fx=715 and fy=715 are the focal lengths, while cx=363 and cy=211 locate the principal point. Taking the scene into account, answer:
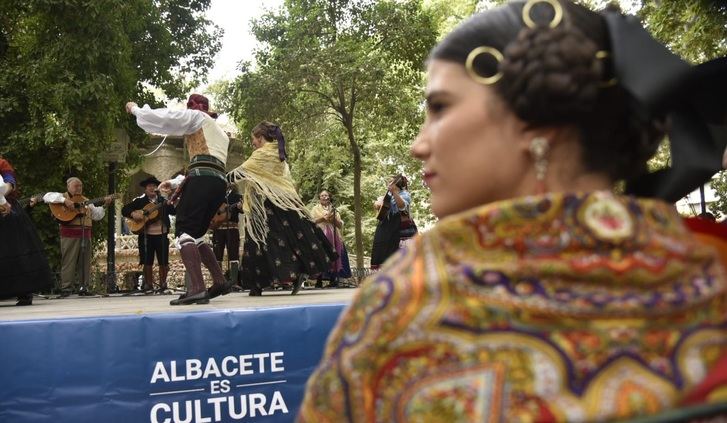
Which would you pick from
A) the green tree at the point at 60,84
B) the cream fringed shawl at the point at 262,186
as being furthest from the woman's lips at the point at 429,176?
the green tree at the point at 60,84

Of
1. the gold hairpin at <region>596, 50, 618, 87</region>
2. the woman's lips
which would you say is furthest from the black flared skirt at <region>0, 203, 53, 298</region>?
the gold hairpin at <region>596, 50, 618, 87</region>

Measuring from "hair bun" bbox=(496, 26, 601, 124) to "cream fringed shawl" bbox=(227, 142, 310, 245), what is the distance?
20.5 feet

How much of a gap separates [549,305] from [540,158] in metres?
0.28

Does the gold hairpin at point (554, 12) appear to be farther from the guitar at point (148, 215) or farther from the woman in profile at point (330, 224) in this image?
the woman in profile at point (330, 224)

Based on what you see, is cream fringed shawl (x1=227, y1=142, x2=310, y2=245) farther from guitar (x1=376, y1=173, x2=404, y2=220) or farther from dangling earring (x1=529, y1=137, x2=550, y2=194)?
dangling earring (x1=529, y1=137, x2=550, y2=194)

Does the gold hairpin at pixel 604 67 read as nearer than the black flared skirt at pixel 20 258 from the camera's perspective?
Yes

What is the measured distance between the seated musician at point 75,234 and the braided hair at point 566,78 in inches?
427

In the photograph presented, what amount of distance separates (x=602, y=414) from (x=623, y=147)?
48 centimetres

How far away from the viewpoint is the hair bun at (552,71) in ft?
3.13

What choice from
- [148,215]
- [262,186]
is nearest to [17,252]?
[262,186]

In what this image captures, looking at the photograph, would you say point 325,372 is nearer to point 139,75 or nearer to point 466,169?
point 466,169

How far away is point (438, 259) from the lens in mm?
865

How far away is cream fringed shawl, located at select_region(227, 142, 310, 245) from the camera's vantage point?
7227 millimetres

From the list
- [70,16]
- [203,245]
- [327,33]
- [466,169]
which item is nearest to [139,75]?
[70,16]
